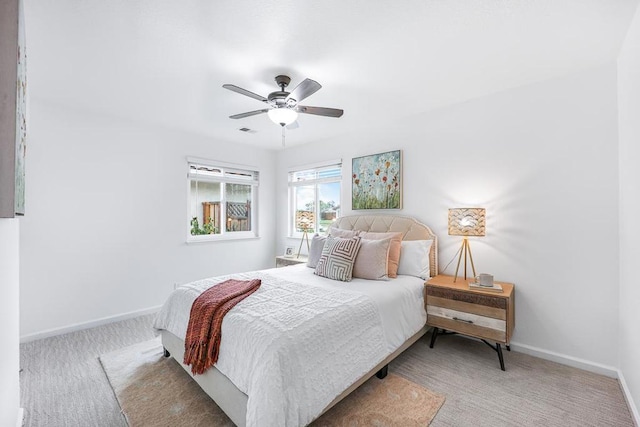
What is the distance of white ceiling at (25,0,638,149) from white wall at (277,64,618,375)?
0.78 ft

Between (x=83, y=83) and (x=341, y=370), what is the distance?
130 inches

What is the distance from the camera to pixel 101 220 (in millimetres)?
3398

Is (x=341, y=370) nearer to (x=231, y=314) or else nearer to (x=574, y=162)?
(x=231, y=314)

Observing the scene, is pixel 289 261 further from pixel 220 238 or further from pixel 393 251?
pixel 393 251

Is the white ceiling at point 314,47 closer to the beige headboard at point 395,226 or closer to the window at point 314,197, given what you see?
the beige headboard at point 395,226

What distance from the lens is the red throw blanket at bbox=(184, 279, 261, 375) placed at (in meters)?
1.83

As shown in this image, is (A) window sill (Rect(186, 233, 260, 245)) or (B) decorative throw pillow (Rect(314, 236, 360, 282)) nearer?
(B) decorative throw pillow (Rect(314, 236, 360, 282))

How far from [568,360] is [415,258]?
1.50m

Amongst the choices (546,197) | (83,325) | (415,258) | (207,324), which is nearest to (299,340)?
(207,324)

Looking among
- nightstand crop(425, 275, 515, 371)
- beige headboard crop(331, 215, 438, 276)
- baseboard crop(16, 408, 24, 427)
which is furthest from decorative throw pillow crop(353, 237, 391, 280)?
baseboard crop(16, 408, 24, 427)

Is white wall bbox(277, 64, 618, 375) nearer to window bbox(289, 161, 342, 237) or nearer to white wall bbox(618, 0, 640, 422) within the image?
white wall bbox(618, 0, 640, 422)

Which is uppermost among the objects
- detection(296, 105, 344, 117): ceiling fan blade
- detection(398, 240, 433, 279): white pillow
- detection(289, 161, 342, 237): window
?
detection(296, 105, 344, 117): ceiling fan blade

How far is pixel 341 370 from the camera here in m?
1.73

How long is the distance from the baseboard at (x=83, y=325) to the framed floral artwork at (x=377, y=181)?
Result: 10.5 ft
